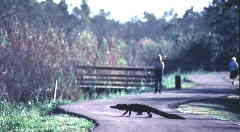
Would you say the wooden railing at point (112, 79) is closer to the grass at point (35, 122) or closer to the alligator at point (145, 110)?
the grass at point (35, 122)

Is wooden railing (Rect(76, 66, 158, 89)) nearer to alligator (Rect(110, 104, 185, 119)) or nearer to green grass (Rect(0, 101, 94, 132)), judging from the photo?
alligator (Rect(110, 104, 185, 119))

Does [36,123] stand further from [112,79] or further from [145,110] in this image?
[112,79]

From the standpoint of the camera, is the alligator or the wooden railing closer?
the alligator

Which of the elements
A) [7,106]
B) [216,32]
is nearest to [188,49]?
[216,32]

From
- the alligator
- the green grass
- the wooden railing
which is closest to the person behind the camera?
the green grass

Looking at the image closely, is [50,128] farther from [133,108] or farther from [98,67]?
[98,67]

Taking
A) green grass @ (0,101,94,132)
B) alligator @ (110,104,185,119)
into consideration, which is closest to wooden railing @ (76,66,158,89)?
alligator @ (110,104,185,119)

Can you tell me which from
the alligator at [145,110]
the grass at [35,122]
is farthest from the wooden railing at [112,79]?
the alligator at [145,110]

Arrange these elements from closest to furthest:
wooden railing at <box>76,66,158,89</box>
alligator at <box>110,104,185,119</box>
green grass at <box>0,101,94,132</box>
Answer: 1. green grass at <box>0,101,94,132</box>
2. alligator at <box>110,104,185,119</box>
3. wooden railing at <box>76,66,158,89</box>

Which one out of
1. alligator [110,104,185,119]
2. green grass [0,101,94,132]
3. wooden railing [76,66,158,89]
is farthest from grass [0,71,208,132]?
wooden railing [76,66,158,89]

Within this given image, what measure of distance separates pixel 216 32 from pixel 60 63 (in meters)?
44.6

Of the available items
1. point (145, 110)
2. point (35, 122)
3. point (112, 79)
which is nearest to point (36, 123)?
point (35, 122)

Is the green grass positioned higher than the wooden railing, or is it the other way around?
the wooden railing

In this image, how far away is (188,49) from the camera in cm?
6203
